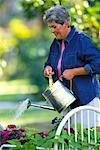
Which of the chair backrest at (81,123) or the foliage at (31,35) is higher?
the foliage at (31,35)

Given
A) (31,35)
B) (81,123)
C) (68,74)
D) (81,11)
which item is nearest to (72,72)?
(68,74)

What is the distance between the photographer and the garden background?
8430mm

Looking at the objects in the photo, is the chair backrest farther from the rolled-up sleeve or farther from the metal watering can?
the rolled-up sleeve

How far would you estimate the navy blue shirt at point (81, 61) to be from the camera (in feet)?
19.6

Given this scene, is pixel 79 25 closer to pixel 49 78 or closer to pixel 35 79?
pixel 49 78

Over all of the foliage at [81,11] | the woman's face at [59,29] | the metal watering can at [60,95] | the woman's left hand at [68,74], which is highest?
the foliage at [81,11]

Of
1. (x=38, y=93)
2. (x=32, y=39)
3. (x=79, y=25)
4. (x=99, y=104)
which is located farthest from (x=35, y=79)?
(x=99, y=104)

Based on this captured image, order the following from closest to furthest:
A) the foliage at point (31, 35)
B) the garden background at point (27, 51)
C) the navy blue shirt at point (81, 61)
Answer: the navy blue shirt at point (81, 61) → the foliage at point (31, 35) → the garden background at point (27, 51)

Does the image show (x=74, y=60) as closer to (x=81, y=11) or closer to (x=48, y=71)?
(x=48, y=71)

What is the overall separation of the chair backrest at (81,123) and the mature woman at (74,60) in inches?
3.7

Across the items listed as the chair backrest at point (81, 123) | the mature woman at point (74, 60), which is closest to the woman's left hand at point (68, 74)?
the mature woman at point (74, 60)

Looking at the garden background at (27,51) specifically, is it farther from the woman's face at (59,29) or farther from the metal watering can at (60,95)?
the woman's face at (59,29)

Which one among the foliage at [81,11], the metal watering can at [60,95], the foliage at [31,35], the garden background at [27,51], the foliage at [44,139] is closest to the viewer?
the foliage at [44,139]

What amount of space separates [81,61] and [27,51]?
15.3m
